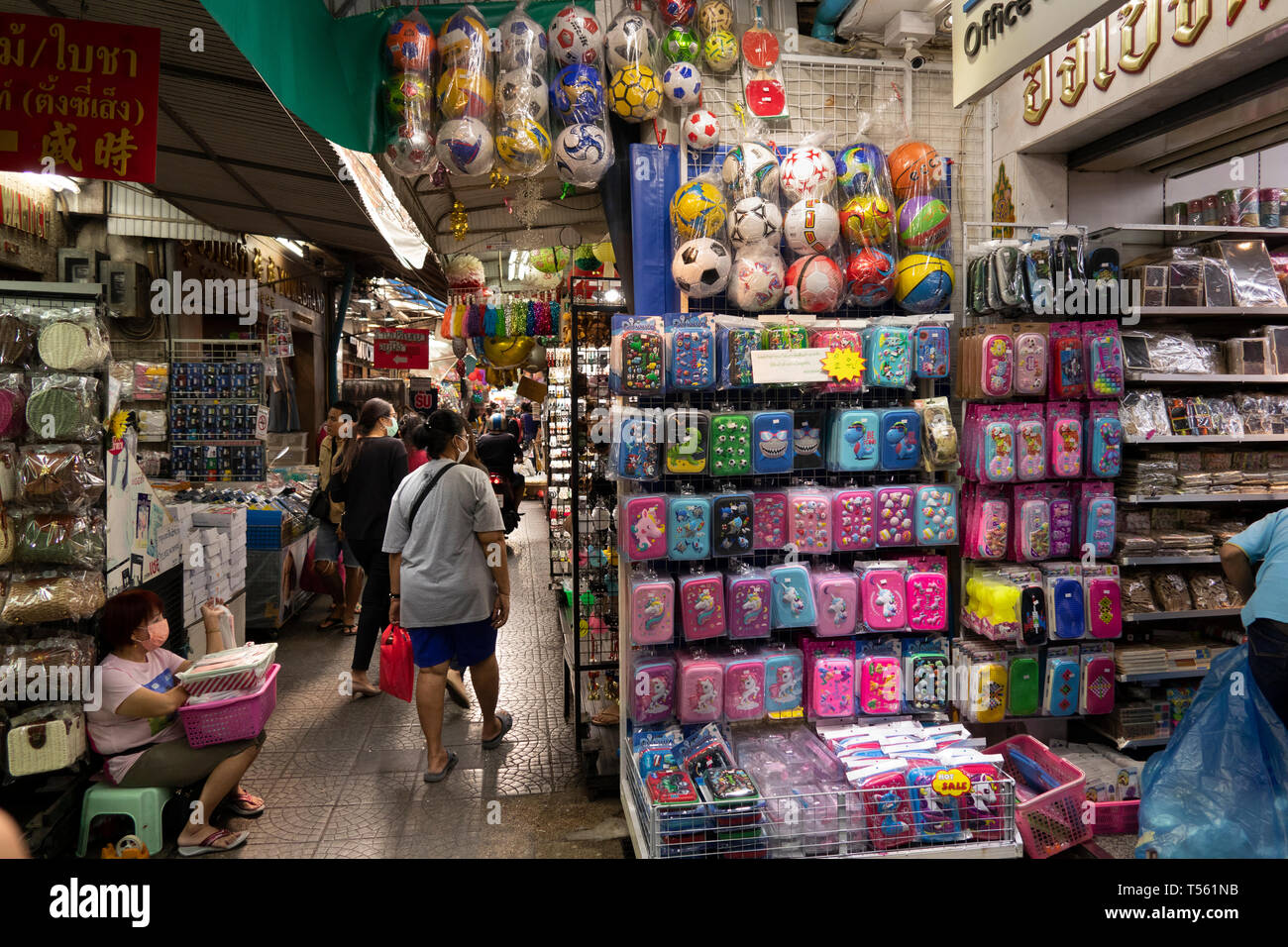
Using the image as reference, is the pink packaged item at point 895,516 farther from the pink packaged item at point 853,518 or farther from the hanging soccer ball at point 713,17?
the hanging soccer ball at point 713,17

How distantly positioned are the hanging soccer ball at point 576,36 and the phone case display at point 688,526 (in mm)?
1885

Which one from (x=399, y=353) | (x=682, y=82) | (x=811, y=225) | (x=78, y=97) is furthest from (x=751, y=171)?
(x=399, y=353)

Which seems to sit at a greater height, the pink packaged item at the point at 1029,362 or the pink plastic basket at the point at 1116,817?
the pink packaged item at the point at 1029,362

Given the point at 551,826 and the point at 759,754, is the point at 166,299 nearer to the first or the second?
the point at 551,826

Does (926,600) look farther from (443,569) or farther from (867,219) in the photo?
(443,569)

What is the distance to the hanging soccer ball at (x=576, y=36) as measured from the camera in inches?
125

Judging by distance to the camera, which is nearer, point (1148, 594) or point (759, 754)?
point (759, 754)

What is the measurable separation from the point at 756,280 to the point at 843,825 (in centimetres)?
210

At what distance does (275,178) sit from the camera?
5.24 meters

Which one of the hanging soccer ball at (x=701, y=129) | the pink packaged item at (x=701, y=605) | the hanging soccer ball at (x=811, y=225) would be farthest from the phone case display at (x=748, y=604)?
the hanging soccer ball at (x=701, y=129)

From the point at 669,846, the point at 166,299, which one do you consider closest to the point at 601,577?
the point at 669,846

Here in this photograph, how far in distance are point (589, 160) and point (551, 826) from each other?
114 inches

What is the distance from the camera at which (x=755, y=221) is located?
3168 mm

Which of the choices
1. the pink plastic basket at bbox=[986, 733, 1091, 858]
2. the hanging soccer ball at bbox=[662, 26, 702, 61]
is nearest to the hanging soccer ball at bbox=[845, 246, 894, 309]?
the hanging soccer ball at bbox=[662, 26, 702, 61]
